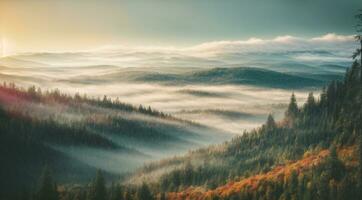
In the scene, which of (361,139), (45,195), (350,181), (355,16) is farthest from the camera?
(45,195)

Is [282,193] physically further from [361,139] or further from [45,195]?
[45,195]

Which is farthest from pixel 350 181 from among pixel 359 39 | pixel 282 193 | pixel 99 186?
pixel 99 186

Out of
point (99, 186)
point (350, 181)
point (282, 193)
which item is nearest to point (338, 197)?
point (350, 181)

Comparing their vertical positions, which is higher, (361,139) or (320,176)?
(361,139)

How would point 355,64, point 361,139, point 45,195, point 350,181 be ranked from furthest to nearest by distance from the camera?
point 45,195
point 350,181
point 361,139
point 355,64

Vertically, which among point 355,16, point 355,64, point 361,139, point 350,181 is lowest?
point 350,181

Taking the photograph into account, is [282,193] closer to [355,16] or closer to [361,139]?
[361,139]

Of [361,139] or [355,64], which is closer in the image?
[355,64]

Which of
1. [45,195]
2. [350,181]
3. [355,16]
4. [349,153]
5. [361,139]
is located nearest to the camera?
[355,16]

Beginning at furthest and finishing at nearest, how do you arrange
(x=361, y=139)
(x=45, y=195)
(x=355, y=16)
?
(x=45, y=195)
(x=361, y=139)
(x=355, y=16)
